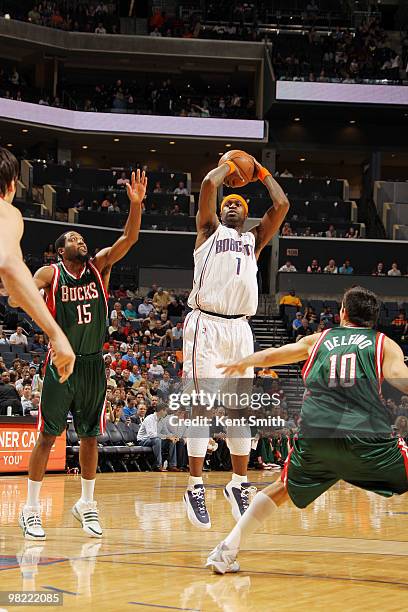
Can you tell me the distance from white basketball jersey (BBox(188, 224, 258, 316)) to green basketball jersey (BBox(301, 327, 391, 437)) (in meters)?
1.84

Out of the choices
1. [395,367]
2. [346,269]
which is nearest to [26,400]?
[395,367]

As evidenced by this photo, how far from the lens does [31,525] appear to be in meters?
7.07

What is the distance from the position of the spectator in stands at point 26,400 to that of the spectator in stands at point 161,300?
34.5ft

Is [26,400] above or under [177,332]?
under

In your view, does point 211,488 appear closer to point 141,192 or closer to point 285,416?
point 285,416

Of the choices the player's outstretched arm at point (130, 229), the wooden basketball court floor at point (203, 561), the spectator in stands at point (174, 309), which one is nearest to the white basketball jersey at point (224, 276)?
the player's outstretched arm at point (130, 229)

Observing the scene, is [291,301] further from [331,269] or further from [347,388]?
[347,388]

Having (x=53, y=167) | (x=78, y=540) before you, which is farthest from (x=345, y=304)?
(x=53, y=167)

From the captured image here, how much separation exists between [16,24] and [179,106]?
665 centimetres

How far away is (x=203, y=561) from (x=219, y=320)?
6.34 ft

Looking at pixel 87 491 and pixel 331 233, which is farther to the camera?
pixel 331 233

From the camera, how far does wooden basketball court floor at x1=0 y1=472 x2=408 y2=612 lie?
484cm

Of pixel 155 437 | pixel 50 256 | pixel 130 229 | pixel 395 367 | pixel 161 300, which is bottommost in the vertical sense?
pixel 155 437

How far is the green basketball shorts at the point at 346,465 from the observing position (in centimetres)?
520
